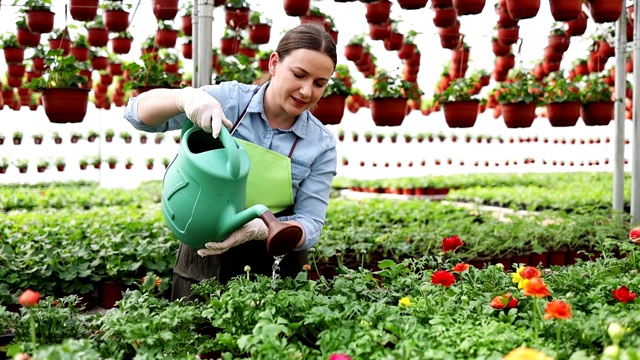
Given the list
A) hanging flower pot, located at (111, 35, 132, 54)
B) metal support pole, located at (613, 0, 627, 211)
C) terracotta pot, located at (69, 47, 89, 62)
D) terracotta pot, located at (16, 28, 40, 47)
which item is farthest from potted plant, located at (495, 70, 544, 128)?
terracotta pot, located at (69, 47, 89, 62)

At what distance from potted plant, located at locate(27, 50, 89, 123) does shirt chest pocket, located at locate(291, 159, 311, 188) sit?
7.48 ft

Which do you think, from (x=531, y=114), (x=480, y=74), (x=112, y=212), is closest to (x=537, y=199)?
(x=531, y=114)

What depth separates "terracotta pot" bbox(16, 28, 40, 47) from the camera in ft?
17.3

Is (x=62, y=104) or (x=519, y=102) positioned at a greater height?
(x=519, y=102)

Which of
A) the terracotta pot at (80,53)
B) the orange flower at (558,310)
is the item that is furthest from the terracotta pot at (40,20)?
the orange flower at (558,310)

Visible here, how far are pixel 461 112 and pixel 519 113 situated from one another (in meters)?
0.39

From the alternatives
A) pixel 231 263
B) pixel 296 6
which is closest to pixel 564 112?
pixel 296 6

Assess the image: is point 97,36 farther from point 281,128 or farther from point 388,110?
point 281,128

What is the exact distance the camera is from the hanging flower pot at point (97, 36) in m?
5.35

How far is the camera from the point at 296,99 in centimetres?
184

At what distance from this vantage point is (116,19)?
4711mm

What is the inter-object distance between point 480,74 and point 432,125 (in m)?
5.69

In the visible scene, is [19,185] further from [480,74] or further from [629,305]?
[629,305]

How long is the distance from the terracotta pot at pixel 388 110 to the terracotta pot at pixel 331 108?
53cm
